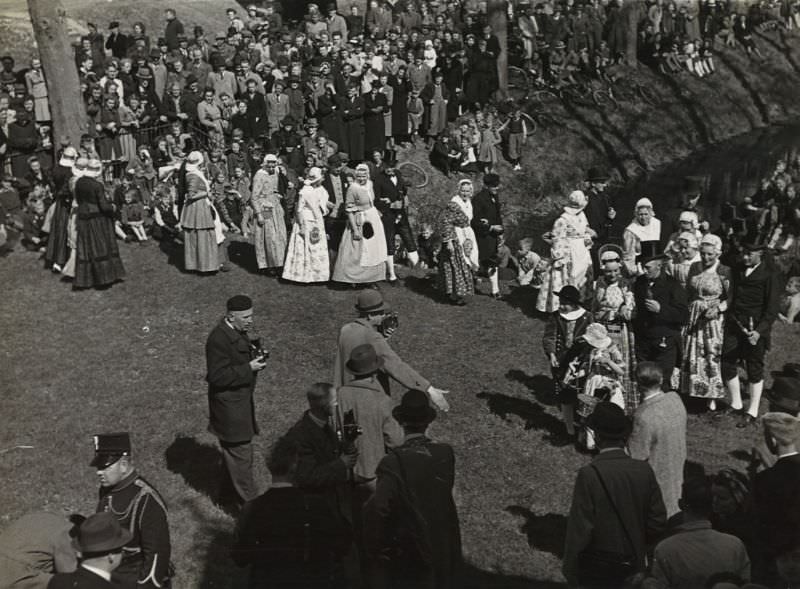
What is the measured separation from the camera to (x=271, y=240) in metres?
14.5

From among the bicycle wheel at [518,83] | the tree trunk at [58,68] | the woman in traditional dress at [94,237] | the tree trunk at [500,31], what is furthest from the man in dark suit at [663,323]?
the bicycle wheel at [518,83]

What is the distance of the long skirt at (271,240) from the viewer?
14500 mm

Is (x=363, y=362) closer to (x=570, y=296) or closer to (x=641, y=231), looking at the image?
(x=570, y=296)

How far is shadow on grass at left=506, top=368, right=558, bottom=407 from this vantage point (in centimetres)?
1097

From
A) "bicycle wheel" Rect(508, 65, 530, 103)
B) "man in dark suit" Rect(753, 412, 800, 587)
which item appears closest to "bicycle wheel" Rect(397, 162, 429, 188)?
"bicycle wheel" Rect(508, 65, 530, 103)

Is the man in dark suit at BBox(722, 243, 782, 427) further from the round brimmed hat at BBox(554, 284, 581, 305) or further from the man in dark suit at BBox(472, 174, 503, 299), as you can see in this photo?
the man in dark suit at BBox(472, 174, 503, 299)

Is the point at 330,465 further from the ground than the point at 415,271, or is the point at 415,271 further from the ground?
the point at 330,465

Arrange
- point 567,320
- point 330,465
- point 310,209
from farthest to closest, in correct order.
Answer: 1. point 310,209
2. point 567,320
3. point 330,465

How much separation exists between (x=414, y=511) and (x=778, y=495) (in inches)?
94.7

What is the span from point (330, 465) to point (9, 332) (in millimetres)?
8184

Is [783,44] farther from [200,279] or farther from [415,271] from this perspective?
[200,279]

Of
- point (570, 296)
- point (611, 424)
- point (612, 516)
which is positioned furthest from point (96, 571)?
point (570, 296)

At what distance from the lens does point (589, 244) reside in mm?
13148

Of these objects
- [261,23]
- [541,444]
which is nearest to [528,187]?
[261,23]
